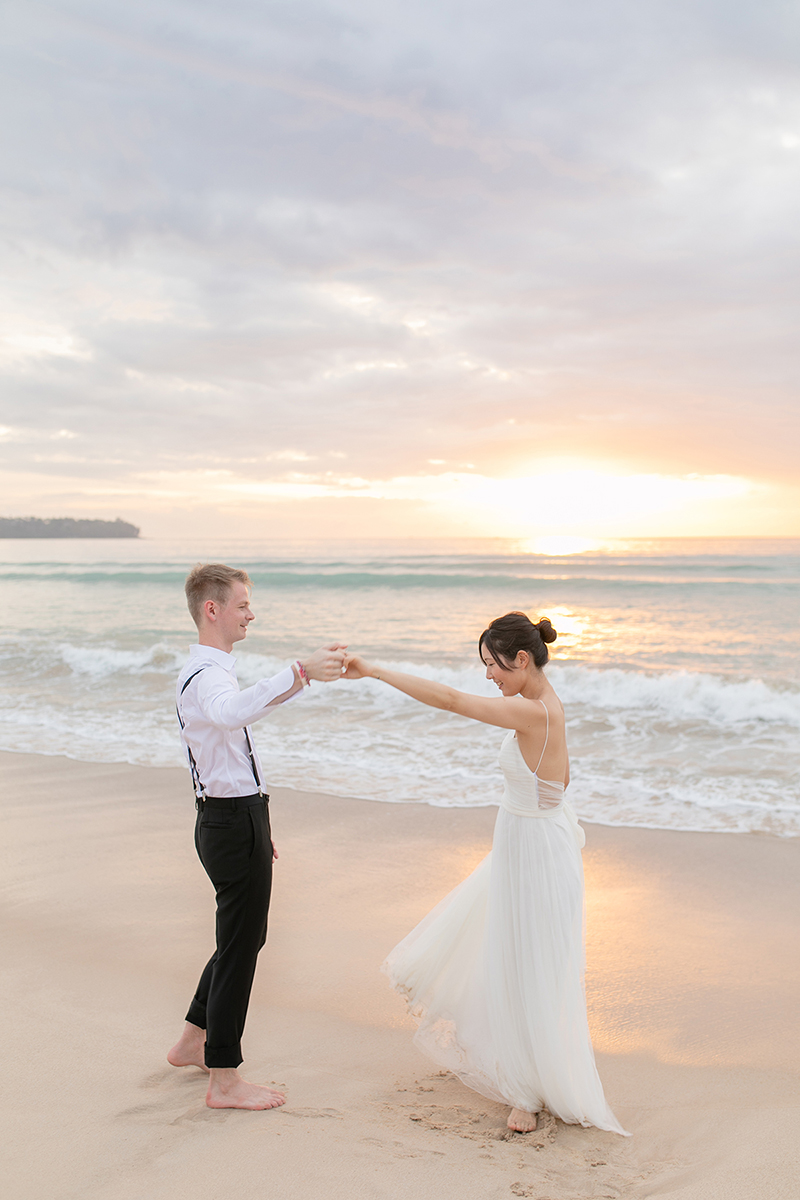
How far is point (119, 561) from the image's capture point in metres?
46.8

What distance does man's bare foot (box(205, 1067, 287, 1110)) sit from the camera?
3156 mm

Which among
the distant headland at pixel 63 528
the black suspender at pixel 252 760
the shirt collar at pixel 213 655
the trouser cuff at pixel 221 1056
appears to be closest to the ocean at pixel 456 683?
the trouser cuff at pixel 221 1056

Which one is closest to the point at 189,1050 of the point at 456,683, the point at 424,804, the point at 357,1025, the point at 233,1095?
the point at 233,1095

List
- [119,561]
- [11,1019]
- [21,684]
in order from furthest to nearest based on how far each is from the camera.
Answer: [119,561], [21,684], [11,1019]

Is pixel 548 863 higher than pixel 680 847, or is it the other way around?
pixel 548 863

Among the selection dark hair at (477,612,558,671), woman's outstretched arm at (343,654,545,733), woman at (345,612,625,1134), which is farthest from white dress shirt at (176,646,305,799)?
dark hair at (477,612,558,671)

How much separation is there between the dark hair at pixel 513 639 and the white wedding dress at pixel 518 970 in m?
0.37

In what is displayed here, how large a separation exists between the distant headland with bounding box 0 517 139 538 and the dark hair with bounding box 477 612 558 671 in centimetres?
10127

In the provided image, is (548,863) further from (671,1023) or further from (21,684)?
(21,684)

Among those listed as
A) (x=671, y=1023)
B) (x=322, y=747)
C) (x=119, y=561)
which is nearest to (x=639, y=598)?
(x=322, y=747)

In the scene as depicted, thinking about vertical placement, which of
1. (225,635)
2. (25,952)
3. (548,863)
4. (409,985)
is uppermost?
(225,635)

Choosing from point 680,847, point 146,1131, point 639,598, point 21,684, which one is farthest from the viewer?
point 639,598

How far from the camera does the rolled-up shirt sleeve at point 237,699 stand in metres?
2.83

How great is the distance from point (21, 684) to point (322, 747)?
737 cm
